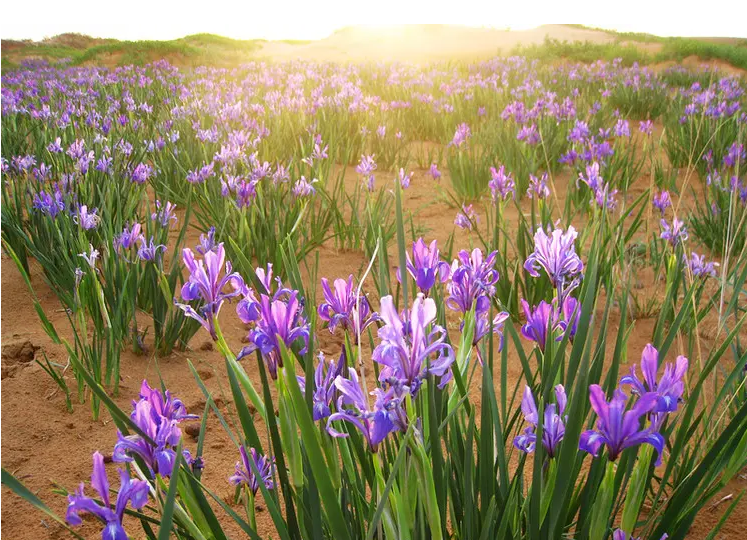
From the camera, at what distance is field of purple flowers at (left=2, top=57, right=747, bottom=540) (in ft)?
2.91

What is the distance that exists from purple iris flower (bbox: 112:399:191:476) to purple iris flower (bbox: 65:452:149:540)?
1.7 inches

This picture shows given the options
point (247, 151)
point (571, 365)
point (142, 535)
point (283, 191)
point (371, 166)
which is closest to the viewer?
point (571, 365)

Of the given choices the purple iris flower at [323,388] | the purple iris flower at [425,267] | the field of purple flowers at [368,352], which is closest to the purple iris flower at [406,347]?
the field of purple flowers at [368,352]

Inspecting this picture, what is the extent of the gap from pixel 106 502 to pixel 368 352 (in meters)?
1.62

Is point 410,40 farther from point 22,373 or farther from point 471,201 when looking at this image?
point 22,373

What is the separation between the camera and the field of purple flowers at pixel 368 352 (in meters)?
0.89

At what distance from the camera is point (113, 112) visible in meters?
6.39

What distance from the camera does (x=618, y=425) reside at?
83 centimetres

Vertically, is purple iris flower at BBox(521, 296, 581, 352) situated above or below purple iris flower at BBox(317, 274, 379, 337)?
below

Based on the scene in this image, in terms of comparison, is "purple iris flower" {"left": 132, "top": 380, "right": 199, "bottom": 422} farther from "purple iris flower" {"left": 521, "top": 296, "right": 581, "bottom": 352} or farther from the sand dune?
the sand dune

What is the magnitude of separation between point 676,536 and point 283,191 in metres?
3.17

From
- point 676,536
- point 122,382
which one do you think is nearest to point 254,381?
point 122,382

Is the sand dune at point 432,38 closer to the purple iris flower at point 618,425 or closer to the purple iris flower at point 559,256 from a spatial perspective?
the purple iris flower at point 559,256

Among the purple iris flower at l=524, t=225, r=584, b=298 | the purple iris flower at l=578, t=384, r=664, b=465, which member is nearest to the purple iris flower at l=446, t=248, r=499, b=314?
the purple iris flower at l=524, t=225, r=584, b=298
